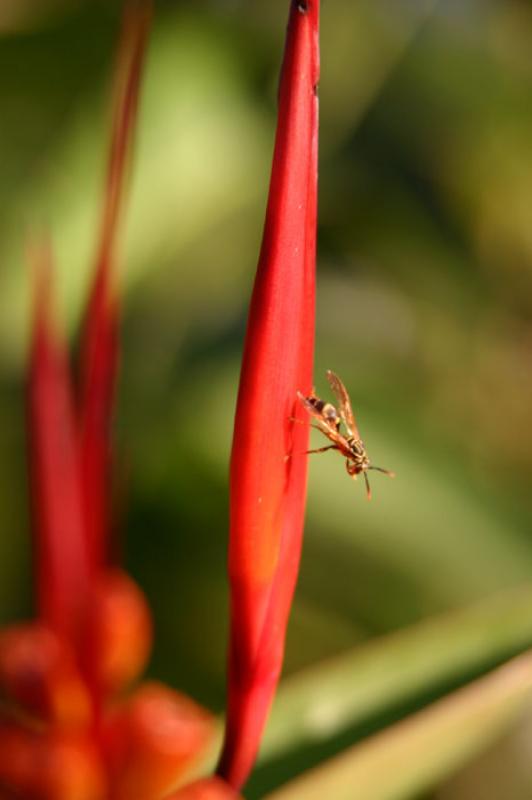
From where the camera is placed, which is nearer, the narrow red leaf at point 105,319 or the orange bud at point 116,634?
the narrow red leaf at point 105,319

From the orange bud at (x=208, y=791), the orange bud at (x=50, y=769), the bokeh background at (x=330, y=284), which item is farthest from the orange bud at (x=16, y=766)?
the bokeh background at (x=330, y=284)

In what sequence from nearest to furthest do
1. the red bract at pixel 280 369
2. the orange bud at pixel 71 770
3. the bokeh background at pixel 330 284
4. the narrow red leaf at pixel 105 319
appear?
the red bract at pixel 280 369 < the narrow red leaf at pixel 105 319 < the orange bud at pixel 71 770 < the bokeh background at pixel 330 284

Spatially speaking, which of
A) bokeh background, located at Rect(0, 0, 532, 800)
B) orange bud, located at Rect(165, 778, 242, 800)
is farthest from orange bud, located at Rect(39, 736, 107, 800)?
bokeh background, located at Rect(0, 0, 532, 800)

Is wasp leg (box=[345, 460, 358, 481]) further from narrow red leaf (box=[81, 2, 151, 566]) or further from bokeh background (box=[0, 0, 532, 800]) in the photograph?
bokeh background (box=[0, 0, 532, 800])

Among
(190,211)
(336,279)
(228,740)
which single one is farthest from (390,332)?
(228,740)

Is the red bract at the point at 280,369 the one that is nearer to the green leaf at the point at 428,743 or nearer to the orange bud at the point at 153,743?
the green leaf at the point at 428,743

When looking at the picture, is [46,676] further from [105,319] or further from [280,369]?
[280,369]
